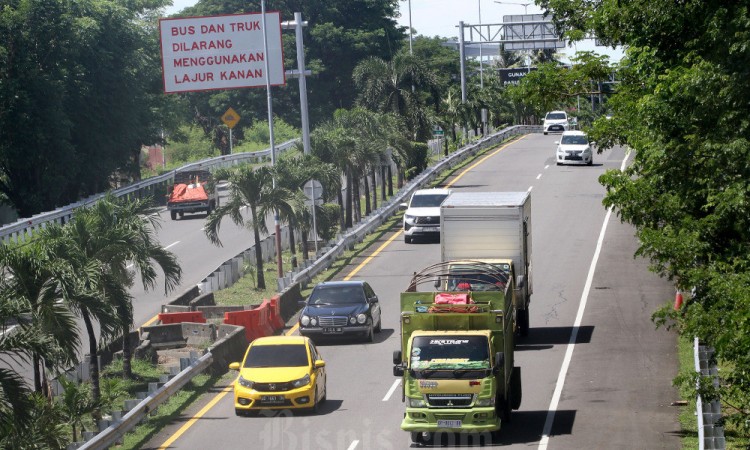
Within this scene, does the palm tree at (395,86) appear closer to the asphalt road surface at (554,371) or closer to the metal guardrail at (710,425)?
the asphalt road surface at (554,371)

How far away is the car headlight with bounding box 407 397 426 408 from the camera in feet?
71.1

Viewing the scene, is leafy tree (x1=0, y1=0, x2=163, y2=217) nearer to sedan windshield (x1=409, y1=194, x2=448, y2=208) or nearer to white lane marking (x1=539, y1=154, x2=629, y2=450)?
sedan windshield (x1=409, y1=194, x2=448, y2=208)

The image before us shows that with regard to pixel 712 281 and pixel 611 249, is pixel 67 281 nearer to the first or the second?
pixel 712 281

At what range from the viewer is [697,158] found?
1972 cm

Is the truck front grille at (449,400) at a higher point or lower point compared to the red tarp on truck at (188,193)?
lower

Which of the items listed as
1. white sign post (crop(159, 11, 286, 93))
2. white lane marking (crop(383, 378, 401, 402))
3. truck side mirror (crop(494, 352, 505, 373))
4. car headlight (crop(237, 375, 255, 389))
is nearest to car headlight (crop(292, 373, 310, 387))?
car headlight (crop(237, 375, 255, 389))

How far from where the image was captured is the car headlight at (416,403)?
2167 centimetres

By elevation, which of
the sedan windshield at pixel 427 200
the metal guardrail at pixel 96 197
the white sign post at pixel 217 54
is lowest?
the metal guardrail at pixel 96 197

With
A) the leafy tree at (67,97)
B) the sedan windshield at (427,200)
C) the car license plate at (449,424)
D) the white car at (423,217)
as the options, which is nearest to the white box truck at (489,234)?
the car license plate at (449,424)

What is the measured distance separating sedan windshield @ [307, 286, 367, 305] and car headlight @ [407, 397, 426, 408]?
10.5 m

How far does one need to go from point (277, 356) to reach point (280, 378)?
79 centimetres

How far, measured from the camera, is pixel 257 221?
140 ft

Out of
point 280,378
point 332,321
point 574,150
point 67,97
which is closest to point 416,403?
point 280,378

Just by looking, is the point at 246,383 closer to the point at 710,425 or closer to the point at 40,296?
the point at 40,296
